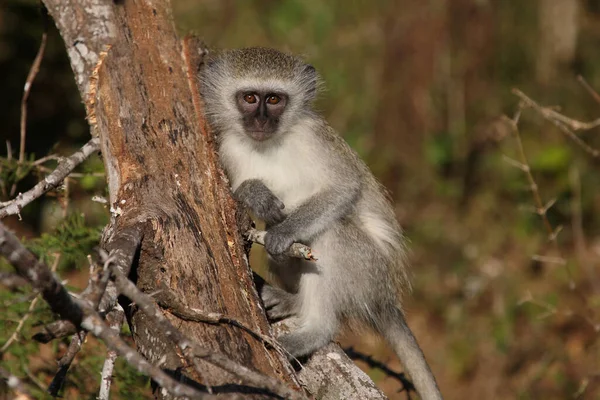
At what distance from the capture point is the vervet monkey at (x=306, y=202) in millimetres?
4090

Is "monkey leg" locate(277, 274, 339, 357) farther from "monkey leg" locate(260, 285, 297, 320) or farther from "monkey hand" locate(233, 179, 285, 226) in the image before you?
"monkey hand" locate(233, 179, 285, 226)

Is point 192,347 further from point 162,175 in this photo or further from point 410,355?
point 410,355

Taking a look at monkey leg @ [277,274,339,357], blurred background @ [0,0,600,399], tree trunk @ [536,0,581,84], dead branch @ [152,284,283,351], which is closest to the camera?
dead branch @ [152,284,283,351]

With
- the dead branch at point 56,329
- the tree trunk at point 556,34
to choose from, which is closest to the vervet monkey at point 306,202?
the dead branch at point 56,329

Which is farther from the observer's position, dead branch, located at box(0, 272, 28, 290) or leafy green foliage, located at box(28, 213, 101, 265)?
leafy green foliage, located at box(28, 213, 101, 265)

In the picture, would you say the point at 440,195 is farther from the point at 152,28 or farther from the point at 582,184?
the point at 152,28

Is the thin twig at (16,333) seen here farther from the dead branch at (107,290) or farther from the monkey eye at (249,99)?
the monkey eye at (249,99)

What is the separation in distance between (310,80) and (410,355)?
71.7 inches

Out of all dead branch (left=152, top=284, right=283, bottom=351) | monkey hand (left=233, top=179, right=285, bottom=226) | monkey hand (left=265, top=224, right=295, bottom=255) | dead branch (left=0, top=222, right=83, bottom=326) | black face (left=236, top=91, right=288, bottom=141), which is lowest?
monkey hand (left=265, top=224, right=295, bottom=255)

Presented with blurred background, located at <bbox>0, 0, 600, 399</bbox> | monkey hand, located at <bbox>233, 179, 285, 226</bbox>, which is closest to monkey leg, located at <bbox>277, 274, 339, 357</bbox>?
monkey hand, located at <bbox>233, 179, 285, 226</bbox>

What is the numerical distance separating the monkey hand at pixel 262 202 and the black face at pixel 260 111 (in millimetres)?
320

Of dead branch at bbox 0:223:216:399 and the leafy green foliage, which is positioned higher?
dead branch at bbox 0:223:216:399

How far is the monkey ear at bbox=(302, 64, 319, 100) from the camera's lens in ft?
15.8

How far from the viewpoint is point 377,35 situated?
29.3ft
